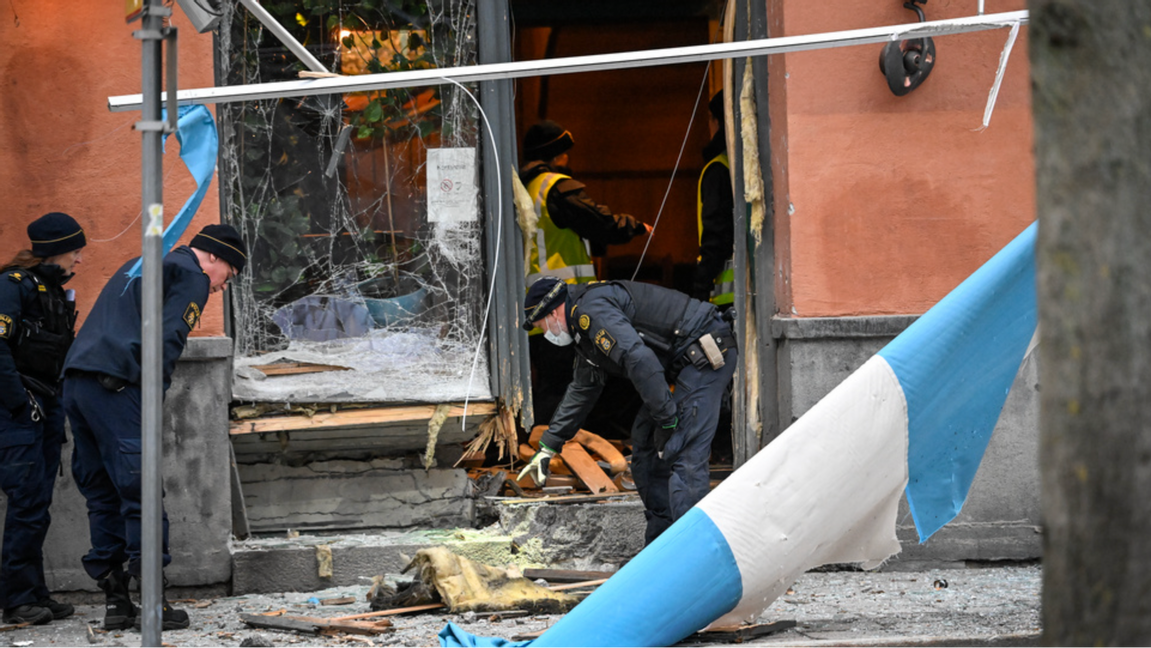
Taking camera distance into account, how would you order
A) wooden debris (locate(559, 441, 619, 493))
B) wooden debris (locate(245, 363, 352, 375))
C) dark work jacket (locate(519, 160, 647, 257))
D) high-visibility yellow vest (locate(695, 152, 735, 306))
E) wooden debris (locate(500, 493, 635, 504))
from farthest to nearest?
dark work jacket (locate(519, 160, 647, 257)) < high-visibility yellow vest (locate(695, 152, 735, 306)) < wooden debris (locate(559, 441, 619, 493)) < wooden debris (locate(500, 493, 635, 504)) < wooden debris (locate(245, 363, 352, 375))

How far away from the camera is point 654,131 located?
9508mm

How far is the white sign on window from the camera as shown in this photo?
227 inches

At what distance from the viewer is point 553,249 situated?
6.75 metres

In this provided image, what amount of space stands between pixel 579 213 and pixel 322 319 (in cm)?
180

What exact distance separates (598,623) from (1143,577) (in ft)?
6.89

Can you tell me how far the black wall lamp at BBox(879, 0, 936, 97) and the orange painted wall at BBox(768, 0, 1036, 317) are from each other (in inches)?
3.4

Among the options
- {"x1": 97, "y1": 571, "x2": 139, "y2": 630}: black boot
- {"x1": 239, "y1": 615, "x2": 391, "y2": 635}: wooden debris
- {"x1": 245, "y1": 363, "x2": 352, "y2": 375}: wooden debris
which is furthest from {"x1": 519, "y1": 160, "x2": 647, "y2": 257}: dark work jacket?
{"x1": 97, "y1": 571, "x2": 139, "y2": 630}: black boot

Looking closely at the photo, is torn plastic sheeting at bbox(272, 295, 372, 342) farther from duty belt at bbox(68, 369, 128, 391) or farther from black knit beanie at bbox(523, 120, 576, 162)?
black knit beanie at bbox(523, 120, 576, 162)

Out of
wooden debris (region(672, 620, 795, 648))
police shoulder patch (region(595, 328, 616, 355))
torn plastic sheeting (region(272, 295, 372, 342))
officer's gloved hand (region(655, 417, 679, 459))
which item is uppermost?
torn plastic sheeting (region(272, 295, 372, 342))

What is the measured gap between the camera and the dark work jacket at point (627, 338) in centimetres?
484

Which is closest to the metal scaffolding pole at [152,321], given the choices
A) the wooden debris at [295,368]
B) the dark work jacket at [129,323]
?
the dark work jacket at [129,323]

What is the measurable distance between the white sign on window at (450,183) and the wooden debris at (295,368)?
39.6 inches

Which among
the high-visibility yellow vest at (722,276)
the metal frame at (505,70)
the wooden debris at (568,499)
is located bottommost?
the wooden debris at (568,499)

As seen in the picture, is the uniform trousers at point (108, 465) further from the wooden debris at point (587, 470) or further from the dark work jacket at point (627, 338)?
the wooden debris at point (587, 470)
